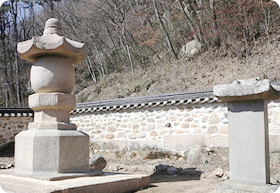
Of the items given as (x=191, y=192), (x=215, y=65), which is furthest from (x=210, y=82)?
→ (x=191, y=192)

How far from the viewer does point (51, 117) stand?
4309 millimetres

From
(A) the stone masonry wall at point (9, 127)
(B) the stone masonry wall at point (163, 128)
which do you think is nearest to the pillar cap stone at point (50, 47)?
(B) the stone masonry wall at point (163, 128)

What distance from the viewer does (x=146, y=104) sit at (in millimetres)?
8352

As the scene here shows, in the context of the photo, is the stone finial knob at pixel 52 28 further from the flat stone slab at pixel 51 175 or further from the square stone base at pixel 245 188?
the square stone base at pixel 245 188

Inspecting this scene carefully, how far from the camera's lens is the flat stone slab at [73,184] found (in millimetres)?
3322

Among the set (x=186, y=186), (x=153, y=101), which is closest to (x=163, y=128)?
(x=153, y=101)

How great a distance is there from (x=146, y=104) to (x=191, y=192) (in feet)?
14.5

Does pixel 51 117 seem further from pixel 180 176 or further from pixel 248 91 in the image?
pixel 180 176

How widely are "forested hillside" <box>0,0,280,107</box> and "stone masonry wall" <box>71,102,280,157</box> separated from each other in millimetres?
4150

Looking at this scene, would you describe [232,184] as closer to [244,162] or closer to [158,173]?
[244,162]

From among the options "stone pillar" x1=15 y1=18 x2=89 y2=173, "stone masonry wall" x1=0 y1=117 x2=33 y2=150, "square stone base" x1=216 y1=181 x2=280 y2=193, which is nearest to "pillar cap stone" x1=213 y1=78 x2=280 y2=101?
"square stone base" x1=216 y1=181 x2=280 y2=193

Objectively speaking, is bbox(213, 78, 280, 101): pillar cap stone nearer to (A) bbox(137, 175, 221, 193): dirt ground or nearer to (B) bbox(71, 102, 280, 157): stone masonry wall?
(A) bbox(137, 175, 221, 193): dirt ground

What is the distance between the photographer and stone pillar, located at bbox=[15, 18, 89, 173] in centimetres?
399

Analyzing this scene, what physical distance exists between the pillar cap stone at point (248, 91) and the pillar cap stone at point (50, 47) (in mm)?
2499
